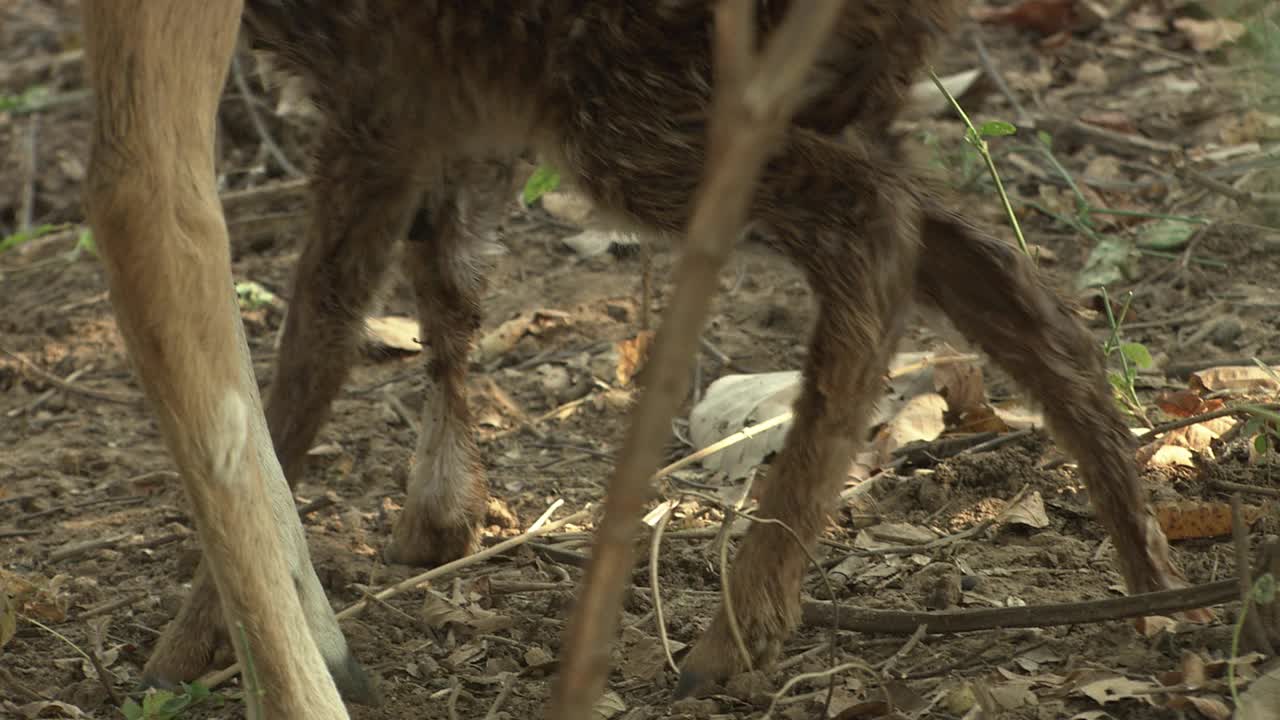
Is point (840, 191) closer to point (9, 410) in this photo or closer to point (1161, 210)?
point (1161, 210)

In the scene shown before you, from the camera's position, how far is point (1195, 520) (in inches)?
130

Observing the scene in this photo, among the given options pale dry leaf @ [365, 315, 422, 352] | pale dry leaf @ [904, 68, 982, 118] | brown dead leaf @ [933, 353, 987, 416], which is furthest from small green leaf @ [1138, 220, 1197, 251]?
pale dry leaf @ [365, 315, 422, 352]

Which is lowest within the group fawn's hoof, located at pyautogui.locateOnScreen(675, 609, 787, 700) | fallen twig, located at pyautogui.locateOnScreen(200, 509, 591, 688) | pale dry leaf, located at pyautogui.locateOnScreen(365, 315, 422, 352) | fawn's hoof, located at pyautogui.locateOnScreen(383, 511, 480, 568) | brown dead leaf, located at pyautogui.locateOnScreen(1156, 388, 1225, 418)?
fawn's hoof, located at pyautogui.locateOnScreen(383, 511, 480, 568)

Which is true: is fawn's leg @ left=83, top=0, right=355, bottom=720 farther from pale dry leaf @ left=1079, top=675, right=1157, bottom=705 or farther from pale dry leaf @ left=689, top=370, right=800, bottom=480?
pale dry leaf @ left=689, top=370, right=800, bottom=480

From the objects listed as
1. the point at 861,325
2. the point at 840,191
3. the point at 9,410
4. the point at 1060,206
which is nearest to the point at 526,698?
the point at 861,325

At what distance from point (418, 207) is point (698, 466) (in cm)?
109

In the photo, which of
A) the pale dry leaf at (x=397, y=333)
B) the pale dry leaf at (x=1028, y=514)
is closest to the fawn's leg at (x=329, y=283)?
the pale dry leaf at (x=397, y=333)

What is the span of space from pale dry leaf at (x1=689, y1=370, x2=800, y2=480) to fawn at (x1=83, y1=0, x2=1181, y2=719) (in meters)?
0.76

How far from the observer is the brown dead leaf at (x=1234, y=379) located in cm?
394

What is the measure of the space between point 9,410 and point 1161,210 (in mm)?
3996

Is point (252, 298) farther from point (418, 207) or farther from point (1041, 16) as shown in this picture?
point (1041, 16)

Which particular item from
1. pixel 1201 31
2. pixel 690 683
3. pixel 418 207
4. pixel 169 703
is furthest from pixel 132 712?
pixel 1201 31

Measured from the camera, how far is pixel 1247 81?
160 inches

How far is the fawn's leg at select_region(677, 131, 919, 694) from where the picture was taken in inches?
116
